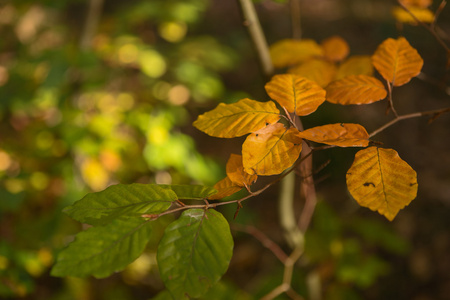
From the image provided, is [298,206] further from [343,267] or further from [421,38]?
[421,38]

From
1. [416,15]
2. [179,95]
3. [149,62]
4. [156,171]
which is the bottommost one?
[156,171]

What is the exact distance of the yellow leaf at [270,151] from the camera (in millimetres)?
482

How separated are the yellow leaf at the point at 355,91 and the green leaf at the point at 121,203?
0.37 metres

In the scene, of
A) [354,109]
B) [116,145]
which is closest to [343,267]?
[116,145]

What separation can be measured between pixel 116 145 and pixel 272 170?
143 centimetres

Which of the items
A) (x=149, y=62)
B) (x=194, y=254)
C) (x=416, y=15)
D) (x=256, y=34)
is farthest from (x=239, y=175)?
(x=149, y=62)

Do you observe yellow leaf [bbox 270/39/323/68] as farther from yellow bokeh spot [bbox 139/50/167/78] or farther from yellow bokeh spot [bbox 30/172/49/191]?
yellow bokeh spot [bbox 30/172/49/191]

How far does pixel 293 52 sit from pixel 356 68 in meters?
0.18

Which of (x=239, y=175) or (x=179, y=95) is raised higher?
(x=239, y=175)

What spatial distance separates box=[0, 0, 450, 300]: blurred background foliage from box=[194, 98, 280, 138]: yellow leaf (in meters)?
0.82

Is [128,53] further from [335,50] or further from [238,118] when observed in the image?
[238,118]

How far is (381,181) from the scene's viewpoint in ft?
1.51

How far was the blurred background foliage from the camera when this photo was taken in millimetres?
1390

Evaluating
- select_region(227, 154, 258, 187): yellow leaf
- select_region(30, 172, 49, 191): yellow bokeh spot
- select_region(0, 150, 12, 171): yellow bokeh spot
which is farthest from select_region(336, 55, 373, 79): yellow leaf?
select_region(0, 150, 12, 171): yellow bokeh spot
